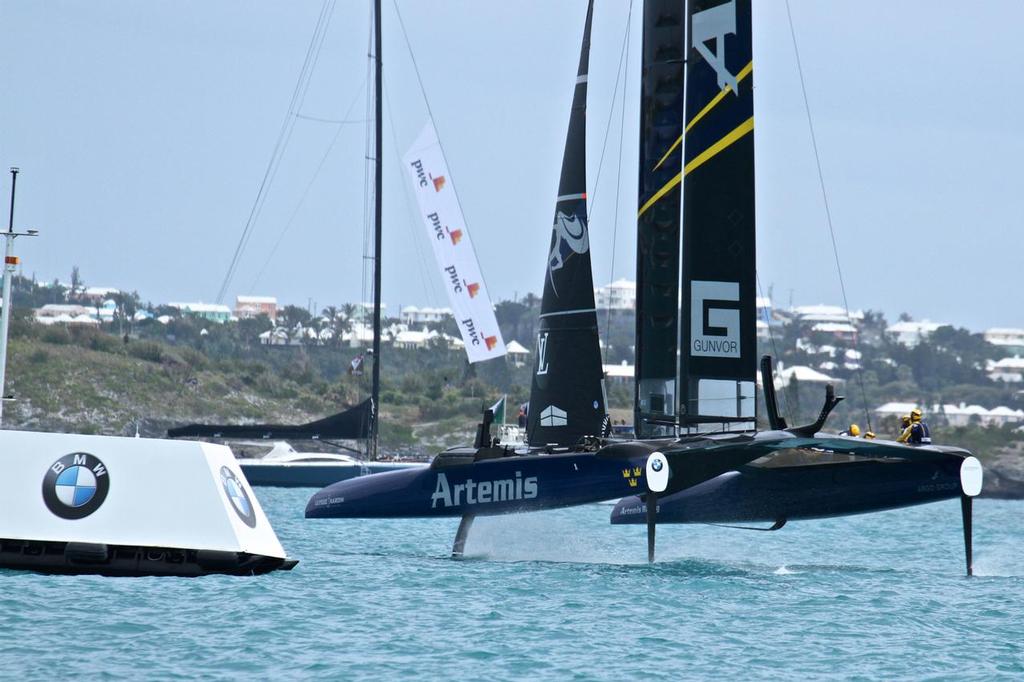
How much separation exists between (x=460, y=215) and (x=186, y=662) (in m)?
25.1

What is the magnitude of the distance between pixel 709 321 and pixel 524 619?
19.8 feet

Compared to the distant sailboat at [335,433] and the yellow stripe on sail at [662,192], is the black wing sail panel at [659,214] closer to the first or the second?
the yellow stripe on sail at [662,192]

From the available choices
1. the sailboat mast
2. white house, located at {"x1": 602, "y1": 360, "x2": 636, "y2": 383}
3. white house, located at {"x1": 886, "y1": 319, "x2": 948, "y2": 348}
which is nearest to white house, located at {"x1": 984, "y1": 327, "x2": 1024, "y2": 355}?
white house, located at {"x1": 886, "y1": 319, "x2": 948, "y2": 348}

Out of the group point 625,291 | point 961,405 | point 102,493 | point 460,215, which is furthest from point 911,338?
point 102,493

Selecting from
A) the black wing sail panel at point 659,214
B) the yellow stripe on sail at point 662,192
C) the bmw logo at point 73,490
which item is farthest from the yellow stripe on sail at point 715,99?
the bmw logo at point 73,490

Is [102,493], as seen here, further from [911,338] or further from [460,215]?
[911,338]

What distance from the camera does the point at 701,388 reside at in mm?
18078

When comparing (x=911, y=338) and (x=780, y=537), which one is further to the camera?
(x=911, y=338)

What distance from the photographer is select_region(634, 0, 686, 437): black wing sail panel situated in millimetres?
18750

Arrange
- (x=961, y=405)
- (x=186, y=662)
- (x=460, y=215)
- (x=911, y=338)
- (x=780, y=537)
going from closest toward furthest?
(x=186, y=662) < (x=780, y=537) < (x=460, y=215) < (x=961, y=405) < (x=911, y=338)

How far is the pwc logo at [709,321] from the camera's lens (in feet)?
59.3

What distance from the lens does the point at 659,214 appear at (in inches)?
742

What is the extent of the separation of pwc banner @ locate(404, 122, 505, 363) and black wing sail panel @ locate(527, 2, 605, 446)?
43.6 ft

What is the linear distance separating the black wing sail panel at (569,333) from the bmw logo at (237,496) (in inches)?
290
